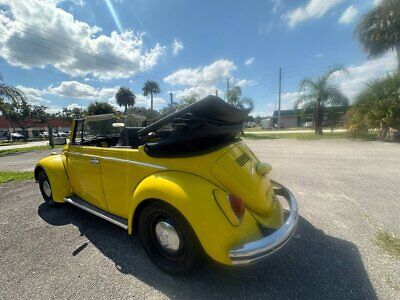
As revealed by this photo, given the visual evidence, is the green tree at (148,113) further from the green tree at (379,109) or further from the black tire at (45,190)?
the green tree at (379,109)

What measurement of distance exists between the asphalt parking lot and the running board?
0.37 meters

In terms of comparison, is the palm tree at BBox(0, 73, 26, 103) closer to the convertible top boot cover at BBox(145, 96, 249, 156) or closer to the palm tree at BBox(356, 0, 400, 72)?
the convertible top boot cover at BBox(145, 96, 249, 156)

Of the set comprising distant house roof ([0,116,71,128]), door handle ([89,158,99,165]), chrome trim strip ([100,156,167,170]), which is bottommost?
door handle ([89,158,99,165])

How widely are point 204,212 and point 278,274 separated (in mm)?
1083

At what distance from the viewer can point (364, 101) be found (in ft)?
51.6

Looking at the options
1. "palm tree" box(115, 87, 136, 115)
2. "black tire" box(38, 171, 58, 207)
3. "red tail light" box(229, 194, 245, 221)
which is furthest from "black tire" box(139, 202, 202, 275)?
"palm tree" box(115, 87, 136, 115)

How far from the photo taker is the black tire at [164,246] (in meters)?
2.09

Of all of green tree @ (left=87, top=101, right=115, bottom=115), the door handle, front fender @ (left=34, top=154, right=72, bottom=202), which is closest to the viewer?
the door handle

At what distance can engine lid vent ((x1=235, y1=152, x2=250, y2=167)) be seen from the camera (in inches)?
95.3

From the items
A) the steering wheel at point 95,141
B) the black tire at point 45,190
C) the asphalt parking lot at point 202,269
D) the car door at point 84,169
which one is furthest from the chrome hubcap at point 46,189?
the steering wheel at point 95,141

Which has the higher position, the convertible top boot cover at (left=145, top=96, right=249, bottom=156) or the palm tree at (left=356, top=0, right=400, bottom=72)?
the palm tree at (left=356, top=0, right=400, bottom=72)

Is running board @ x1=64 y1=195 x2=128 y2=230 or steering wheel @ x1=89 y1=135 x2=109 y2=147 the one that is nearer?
running board @ x1=64 y1=195 x2=128 y2=230

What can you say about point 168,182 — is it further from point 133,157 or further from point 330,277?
point 330,277

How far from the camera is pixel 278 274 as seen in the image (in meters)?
2.26
